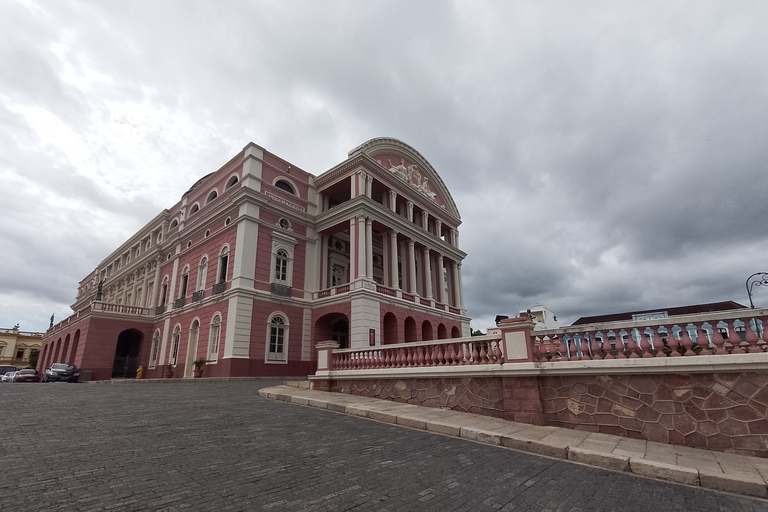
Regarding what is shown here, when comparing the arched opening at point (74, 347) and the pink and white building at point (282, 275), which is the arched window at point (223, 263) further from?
the arched opening at point (74, 347)

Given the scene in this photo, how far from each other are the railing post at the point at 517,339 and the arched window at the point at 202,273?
18336 millimetres

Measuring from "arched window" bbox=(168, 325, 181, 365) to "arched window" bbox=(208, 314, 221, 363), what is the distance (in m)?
4.42

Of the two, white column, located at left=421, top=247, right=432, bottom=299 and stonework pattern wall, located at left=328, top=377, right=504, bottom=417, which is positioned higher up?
white column, located at left=421, top=247, right=432, bottom=299

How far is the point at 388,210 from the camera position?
68.6ft

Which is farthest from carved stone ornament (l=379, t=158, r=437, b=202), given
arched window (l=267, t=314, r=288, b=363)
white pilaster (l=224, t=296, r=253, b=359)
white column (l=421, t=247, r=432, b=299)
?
white pilaster (l=224, t=296, r=253, b=359)

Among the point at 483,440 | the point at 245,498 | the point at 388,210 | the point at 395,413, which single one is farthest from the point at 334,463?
the point at 388,210

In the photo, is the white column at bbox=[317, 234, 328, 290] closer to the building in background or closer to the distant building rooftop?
the distant building rooftop

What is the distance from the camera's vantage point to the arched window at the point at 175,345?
843 inches

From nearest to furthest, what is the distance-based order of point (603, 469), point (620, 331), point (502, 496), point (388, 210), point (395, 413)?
point (502, 496) < point (603, 469) < point (620, 331) < point (395, 413) < point (388, 210)

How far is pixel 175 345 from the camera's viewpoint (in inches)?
858

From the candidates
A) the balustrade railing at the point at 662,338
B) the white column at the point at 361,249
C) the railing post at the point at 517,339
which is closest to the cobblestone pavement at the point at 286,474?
the railing post at the point at 517,339

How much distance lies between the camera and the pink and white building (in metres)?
A: 18.0

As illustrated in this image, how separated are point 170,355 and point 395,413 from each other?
19.9m

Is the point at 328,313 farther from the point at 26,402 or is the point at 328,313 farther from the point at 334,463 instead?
the point at 334,463
